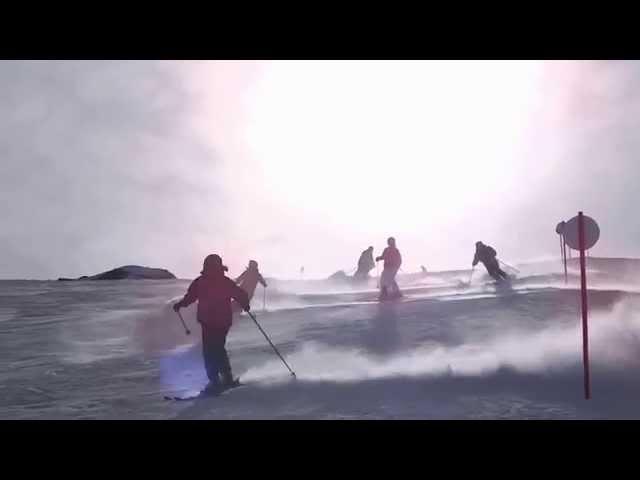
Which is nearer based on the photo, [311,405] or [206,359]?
[311,405]

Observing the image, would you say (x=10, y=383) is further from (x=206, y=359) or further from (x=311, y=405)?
(x=311, y=405)

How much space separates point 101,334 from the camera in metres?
17.9

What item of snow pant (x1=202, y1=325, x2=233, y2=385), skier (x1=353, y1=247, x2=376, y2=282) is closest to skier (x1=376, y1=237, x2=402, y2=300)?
skier (x1=353, y1=247, x2=376, y2=282)

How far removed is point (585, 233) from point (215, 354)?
601 centimetres

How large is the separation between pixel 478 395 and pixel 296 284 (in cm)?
2378

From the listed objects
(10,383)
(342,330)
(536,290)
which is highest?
(536,290)

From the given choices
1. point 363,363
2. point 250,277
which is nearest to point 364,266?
point 250,277

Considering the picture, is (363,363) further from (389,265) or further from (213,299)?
(389,265)

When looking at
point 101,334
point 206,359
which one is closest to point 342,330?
point 206,359

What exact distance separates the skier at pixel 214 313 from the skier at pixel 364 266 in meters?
18.7

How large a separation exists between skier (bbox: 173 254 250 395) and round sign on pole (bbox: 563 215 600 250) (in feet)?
17.5
